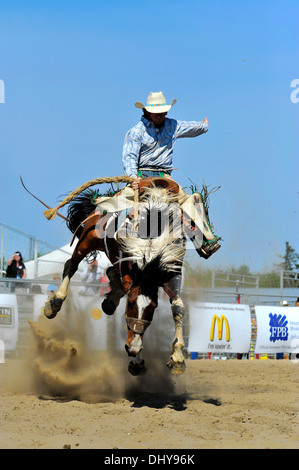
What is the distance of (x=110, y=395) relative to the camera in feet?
18.7

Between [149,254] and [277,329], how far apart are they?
6702mm

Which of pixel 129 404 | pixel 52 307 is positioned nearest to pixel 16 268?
pixel 52 307

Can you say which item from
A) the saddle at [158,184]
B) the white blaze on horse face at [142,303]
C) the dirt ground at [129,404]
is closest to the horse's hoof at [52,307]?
the dirt ground at [129,404]

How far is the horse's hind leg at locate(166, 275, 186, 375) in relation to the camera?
4973mm

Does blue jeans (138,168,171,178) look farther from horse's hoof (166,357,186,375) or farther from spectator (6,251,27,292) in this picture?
spectator (6,251,27,292)

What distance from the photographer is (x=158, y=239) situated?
5.20 m

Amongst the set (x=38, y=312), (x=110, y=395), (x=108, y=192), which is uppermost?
(x=108, y=192)

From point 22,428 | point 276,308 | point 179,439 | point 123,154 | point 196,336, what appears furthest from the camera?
point 276,308

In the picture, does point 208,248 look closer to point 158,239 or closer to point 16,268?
point 158,239

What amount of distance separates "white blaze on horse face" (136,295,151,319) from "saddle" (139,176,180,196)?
1.10m

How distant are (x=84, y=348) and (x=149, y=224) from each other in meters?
1.71

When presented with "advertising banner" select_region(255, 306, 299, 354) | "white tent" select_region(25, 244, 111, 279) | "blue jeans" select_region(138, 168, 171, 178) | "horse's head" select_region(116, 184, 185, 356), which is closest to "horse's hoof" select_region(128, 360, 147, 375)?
"horse's head" select_region(116, 184, 185, 356)
